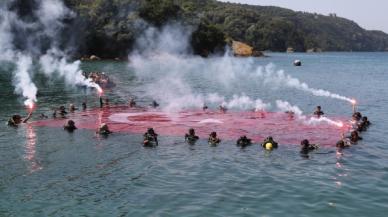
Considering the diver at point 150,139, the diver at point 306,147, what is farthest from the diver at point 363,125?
the diver at point 150,139

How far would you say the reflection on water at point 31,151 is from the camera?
36.7 meters

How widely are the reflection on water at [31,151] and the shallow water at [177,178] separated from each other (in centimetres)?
7

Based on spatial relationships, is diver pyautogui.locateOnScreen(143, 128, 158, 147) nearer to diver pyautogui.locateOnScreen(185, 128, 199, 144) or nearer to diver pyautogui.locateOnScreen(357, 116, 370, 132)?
diver pyautogui.locateOnScreen(185, 128, 199, 144)

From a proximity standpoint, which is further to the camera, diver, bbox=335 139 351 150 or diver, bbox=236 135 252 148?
diver, bbox=236 135 252 148

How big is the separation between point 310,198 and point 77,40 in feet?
565

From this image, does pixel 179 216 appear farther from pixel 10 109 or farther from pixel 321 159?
pixel 10 109

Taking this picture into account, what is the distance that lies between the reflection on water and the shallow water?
0.24ft

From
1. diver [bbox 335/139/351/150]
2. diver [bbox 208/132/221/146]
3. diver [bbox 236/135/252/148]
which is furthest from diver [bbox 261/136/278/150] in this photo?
diver [bbox 335/139/351/150]

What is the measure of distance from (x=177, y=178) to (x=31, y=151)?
14457 mm

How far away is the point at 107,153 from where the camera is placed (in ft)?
137

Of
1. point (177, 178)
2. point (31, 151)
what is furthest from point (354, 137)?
point (31, 151)

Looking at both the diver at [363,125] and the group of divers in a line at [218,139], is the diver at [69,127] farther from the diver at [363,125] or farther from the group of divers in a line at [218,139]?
the diver at [363,125]

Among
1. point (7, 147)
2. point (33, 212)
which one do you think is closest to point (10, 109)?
point (7, 147)

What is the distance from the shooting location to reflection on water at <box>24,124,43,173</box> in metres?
36.7
